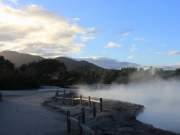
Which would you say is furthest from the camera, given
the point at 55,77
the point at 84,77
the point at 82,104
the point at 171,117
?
the point at 55,77

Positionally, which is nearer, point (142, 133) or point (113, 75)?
point (142, 133)

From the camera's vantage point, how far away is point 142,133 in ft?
67.6

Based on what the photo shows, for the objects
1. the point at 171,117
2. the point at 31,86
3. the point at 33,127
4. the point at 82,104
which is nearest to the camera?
the point at 33,127

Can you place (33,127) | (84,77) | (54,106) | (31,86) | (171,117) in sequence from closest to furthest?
(33,127), (171,117), (54,106), (31,86), (84,77)

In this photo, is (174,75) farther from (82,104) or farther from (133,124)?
(133,124)

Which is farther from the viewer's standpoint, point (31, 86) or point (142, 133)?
point (31, 86)

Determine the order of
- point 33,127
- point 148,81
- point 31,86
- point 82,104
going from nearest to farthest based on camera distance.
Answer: point 33,127, point 82,104, point 31,86, point 148,81

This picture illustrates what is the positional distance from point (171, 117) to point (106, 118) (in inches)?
325

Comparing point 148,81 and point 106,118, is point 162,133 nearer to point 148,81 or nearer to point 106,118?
point 106,118

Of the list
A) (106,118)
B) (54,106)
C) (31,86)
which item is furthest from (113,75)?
(106,118)

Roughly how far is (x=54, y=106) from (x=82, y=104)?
4281mm

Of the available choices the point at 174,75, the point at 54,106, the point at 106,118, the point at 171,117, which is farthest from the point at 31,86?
the point at 106,118

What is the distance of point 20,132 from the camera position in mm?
21188

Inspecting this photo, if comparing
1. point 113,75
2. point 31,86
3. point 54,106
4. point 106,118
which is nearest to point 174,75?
point 113,75
